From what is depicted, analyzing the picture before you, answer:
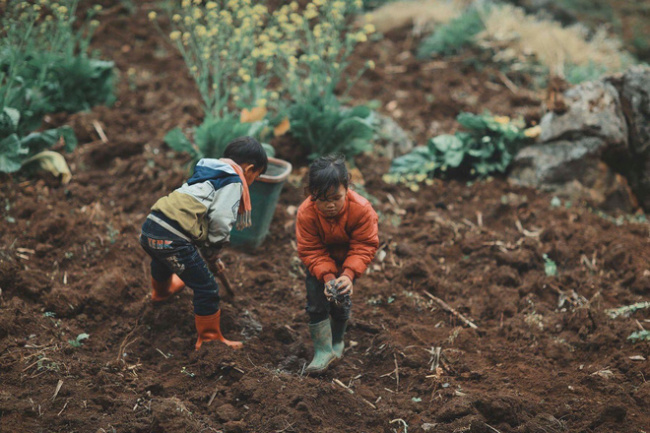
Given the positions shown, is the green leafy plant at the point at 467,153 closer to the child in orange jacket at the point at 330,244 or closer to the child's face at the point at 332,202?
the child in orange jacket at the point at 330,244

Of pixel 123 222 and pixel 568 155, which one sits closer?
pixel 123 222

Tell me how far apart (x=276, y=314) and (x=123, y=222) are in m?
1.50

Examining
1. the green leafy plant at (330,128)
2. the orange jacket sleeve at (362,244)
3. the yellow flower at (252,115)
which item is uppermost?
the orange jacket sleeve at (362,244)

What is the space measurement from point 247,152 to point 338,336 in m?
1.14

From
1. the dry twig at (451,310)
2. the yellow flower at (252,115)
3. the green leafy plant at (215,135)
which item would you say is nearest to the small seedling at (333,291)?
the dry twig at (451,310)

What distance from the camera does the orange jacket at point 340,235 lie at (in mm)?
2967

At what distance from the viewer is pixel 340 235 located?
3021 millimetres

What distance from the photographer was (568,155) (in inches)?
204

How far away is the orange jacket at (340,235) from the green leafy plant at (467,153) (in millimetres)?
2260

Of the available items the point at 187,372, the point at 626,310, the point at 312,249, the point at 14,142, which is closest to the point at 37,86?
the point at 14,142

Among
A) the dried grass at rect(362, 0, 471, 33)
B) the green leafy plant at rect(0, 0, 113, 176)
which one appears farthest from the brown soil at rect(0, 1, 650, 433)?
the dried grass at rect(362, 0, 471, 33)

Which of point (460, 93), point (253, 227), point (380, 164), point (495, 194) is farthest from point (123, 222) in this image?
point (460, 93)

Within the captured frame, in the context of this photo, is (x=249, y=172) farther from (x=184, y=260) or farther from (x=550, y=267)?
(x=550, y=267)

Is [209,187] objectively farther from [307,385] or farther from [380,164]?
[380,164]
